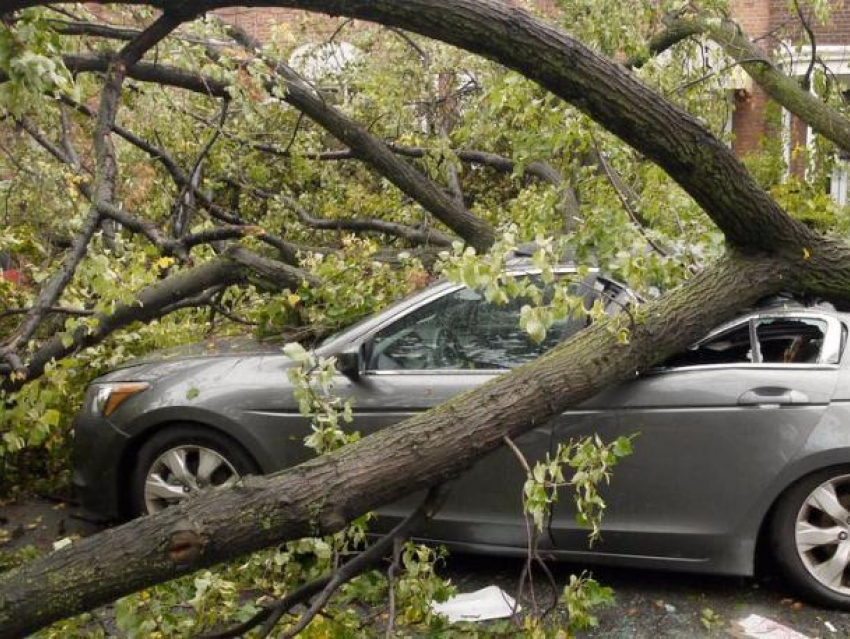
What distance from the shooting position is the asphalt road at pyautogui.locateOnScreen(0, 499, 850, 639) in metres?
4.05

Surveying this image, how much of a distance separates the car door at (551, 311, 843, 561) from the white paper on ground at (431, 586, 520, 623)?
38 centimetres

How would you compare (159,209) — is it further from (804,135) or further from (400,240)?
(804,135)

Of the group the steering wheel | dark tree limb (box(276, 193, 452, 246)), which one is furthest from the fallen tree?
dark tree limb (box(276, 193, 452, 246))

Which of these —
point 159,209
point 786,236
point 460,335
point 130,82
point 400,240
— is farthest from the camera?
point 400,240

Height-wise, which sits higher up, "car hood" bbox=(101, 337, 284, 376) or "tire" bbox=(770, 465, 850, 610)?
"car hood" bbox=(101, 337, 284, 376)

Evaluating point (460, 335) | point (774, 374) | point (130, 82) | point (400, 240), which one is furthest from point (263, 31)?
point (774, 374)

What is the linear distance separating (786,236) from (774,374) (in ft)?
2.13

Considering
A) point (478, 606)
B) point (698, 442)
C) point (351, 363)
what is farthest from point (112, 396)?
point (698, 442)

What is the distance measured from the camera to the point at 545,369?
3576 mm

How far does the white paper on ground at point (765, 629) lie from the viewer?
3.93 meters

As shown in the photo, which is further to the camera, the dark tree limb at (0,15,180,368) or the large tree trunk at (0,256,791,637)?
the dark tree limb at (0,15,180,368)

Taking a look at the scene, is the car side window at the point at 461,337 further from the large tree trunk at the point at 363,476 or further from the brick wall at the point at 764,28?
the brick wall at the point at 764,28

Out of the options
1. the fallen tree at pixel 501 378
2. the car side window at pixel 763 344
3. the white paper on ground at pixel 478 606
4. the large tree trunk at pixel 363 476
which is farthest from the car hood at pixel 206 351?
the car side window at pixel 763 344

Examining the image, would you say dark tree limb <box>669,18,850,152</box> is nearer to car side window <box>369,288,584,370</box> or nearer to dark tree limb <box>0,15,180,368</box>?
car side window <box>369,288,584,370</box>
